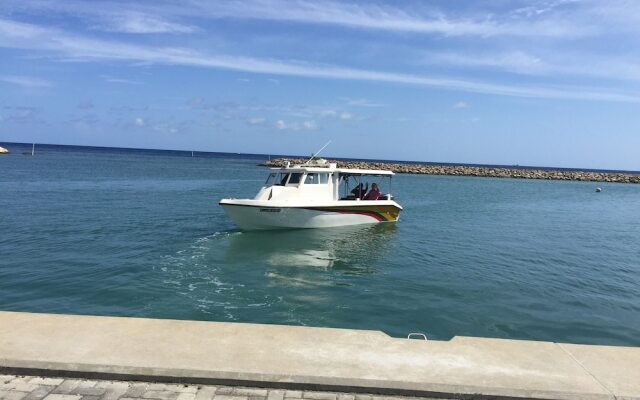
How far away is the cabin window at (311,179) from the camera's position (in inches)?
824

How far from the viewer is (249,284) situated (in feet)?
41.6

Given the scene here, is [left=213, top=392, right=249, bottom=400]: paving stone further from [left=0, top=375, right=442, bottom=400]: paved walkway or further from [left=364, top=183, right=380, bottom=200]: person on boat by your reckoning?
[left=364, top=183, right=380, bottom=200]: person on boat

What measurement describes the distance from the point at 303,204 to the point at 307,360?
1510cm

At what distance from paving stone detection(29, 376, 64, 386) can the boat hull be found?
14684 millimetres

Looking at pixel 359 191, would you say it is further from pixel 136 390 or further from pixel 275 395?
pixel 136 390

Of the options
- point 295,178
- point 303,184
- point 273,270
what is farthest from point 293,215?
point 273,270

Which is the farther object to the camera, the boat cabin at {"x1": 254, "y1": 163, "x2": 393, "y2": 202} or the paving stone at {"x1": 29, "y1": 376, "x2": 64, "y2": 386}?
the boat cabin at {"x1": 254, "y1": 163, "x2": 393, "y2": 202}

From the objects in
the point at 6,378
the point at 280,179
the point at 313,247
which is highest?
the point at 280,179

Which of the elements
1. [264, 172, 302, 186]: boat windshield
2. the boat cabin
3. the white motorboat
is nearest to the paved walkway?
the white motorboat

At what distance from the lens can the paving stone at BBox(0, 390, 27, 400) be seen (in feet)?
14.5

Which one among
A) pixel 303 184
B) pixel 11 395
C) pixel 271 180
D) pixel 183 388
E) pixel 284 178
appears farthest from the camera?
pixel 271 180

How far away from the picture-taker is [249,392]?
4648 millimetres

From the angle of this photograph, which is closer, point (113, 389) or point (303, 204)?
point (113, 389)

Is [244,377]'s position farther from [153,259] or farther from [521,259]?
[521,259]
